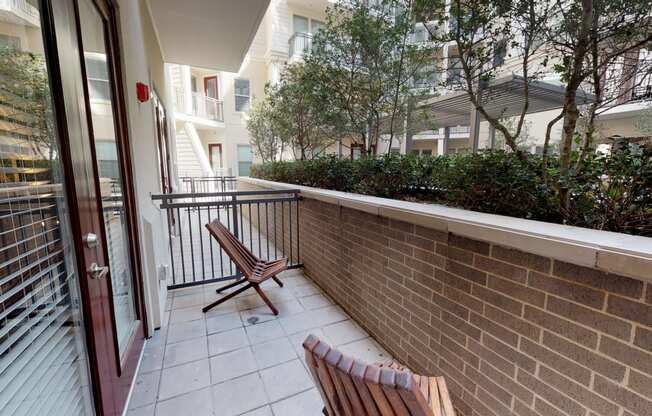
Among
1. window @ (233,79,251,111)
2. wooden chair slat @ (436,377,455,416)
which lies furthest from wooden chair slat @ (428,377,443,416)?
window @ (233,79,251,111)

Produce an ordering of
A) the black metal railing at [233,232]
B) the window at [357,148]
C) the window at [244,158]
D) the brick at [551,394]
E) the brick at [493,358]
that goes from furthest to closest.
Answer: the window at [244,158] → the window at [357,148] → the black metal railing at [233,232] → the brick at [493,358] → the brick at [551,394]

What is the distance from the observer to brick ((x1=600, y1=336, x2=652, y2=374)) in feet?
3.01

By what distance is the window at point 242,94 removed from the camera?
1215 centimetres

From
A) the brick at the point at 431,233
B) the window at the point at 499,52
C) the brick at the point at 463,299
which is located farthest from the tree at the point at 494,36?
the brick at the point at 463,299

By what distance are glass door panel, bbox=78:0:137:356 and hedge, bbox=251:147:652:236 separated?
7.21ft

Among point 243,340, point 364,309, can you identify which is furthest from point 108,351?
point 364,309

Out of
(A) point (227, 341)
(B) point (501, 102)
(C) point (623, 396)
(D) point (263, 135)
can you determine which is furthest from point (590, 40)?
(D) point (263, 135)

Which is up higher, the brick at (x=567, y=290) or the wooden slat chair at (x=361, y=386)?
the brick at (x=567, y=290)

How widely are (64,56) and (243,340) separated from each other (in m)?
2.08

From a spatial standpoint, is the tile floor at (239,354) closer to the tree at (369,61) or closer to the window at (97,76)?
the window at (97,76)

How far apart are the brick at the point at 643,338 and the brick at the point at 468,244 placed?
0.54 meters

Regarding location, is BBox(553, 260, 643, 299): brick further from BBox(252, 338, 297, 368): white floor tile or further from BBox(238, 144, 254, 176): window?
BBox(238, 144, 254, 176): window

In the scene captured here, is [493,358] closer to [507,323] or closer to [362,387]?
[507,323]

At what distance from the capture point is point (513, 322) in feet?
4.25
